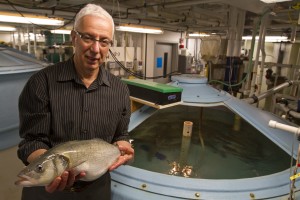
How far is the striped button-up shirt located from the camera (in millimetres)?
835

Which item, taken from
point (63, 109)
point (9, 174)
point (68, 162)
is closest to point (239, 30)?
point (63, 109)

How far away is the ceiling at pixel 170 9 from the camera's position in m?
2.26

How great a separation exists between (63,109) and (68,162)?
11.3 inches

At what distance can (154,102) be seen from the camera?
1681mm

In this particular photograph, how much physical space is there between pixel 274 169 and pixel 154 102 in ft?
3.80

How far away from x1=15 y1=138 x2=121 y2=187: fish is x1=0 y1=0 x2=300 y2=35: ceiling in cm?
187

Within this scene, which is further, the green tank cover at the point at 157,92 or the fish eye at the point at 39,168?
the green tank cover at the point at 157,92

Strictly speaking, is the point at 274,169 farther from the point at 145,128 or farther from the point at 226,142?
the point at 145,128

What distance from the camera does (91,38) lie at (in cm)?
82

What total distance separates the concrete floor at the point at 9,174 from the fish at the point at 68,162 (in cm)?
163

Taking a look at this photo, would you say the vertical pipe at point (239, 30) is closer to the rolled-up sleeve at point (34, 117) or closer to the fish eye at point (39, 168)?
the rolled-up sleeve at point (34, 117)

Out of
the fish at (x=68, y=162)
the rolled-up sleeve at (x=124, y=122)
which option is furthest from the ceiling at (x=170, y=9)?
the fish at (x=68, y=162)

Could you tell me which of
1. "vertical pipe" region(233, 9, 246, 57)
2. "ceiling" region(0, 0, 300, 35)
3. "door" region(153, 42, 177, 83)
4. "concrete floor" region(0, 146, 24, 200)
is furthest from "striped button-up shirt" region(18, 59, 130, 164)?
"door" region(153, 42, 177, 83)

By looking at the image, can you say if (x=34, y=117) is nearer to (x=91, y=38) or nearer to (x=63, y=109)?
(x=63, y=109)
